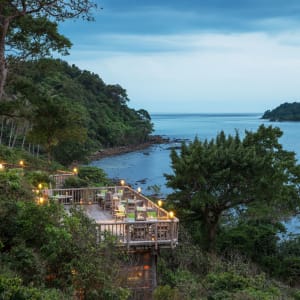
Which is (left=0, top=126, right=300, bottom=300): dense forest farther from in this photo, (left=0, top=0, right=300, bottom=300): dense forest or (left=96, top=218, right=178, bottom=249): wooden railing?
(left=96, top=218, right=178, bottom=249): wooden railing

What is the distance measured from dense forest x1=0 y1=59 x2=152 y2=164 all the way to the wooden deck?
3996 mm

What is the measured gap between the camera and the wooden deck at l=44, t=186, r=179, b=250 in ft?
34.9

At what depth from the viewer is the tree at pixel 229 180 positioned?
1645cm

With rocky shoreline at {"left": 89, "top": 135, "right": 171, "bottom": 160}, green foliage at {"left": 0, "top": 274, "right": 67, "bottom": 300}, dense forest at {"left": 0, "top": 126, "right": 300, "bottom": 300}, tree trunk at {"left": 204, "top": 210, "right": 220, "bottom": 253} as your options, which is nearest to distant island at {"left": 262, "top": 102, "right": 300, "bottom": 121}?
rocky shoreline at {"left": 89, "top": 135, "right": 171, "bottom": 160}

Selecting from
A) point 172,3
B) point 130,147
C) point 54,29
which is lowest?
point 130,147

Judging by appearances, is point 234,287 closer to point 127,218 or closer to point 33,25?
point 127,218

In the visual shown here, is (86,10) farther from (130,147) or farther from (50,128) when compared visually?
(130,147)

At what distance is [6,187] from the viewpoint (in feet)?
31.5

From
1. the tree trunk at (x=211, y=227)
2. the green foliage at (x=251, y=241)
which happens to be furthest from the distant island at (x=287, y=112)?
the tree trunk at (x=211, y=227)

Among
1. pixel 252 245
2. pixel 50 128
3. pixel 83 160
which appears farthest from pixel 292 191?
pixel 83 160

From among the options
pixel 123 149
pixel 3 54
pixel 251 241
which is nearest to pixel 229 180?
pixel 251 241

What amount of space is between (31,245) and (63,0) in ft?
30.5

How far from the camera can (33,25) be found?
52.7ft

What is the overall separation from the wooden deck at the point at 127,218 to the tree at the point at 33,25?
4.91m
